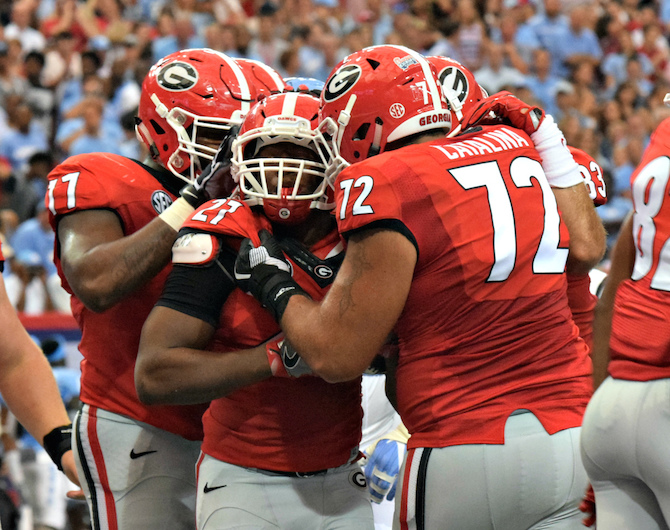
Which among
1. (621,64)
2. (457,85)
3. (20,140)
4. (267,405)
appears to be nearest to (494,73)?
(621,64)

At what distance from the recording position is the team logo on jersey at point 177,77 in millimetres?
3260

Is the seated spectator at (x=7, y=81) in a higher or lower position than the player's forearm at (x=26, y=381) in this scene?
lower

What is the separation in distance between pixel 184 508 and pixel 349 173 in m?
1.43

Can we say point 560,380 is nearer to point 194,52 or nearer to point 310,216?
point 310,216

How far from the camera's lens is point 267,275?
99.8 inches

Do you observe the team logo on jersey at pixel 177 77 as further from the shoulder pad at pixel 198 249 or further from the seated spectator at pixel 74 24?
the seated spectator at pixel 74 24

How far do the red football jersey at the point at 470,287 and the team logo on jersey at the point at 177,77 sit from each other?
104 centimetres

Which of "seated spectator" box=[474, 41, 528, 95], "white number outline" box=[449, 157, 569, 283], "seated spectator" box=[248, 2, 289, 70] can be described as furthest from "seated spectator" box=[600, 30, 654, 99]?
"white number outline" box=[449, 157, 569, 283]

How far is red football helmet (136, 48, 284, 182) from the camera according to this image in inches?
125

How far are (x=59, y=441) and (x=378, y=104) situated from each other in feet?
5.03

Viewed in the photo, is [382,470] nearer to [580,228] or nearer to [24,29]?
[580,228]

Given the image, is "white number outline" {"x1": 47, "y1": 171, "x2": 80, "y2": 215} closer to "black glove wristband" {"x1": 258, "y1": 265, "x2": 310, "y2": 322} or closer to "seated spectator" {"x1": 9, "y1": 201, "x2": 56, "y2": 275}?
"black glove wristband" {"x1": 258, "y1": 265, "x2": 310, "y2": 322}

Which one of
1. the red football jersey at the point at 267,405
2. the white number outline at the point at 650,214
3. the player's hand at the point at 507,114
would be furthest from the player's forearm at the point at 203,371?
the white number outline at the point at 650,214

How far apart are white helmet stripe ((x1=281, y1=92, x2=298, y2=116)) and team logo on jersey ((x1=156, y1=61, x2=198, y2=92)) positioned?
0.51m
